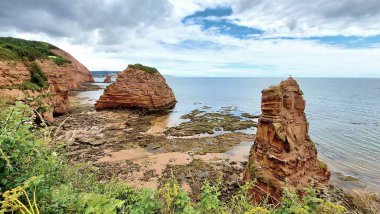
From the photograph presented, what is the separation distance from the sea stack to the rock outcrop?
1443 inches

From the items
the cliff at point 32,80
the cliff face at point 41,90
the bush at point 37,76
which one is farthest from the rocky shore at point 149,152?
the bush at point 37,76

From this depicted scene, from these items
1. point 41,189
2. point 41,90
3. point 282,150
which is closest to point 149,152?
point 282,150

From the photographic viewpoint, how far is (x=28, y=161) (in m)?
3.66

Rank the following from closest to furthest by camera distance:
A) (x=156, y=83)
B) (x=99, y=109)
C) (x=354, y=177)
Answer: (x=354, y=177) < (x=99, y=109) < (x=156, y=83)

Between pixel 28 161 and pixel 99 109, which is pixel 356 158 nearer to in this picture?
pixel 28 161

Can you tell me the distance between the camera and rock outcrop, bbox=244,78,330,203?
12.2 meters

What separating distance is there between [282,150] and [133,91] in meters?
38.5

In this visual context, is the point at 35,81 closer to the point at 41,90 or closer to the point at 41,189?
the point at 41,90

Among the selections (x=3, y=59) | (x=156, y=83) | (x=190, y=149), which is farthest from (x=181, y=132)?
(x=3, y=59)

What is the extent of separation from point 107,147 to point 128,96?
21589 mm

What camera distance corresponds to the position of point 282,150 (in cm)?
1266

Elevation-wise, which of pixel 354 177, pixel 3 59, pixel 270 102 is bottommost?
pixel 354 177

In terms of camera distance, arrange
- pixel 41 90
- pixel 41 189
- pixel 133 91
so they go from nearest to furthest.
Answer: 1. pixel 41 189
2. pixel 41 90
3. pixel 133 91

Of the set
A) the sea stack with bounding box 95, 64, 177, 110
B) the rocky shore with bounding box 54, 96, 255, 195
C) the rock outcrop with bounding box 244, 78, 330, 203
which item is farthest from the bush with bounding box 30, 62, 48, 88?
the rock outcrop with bounding box 244, 78, 330, 203
